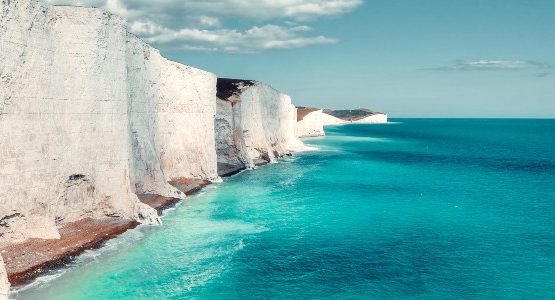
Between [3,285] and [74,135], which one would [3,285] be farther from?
[74,135]

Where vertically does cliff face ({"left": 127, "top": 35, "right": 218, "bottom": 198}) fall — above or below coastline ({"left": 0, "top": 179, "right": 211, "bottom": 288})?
above

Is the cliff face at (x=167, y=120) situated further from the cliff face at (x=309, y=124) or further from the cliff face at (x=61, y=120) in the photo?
the cliff face at (x=309, y=124)

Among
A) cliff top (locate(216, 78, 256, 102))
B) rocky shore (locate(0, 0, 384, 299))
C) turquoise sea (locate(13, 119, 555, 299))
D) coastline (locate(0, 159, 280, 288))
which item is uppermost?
cliff top (locate(216, 78, 256, 102))

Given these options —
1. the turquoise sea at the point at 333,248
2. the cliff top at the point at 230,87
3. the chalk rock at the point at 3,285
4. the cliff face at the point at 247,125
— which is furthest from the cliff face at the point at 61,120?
the cliff top at the point at 230,87

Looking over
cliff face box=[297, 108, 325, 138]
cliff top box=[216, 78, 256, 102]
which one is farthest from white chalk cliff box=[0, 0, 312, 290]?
cliff face box=[297, 108, 325, 138]

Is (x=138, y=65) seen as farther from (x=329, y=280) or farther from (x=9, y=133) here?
(x=329, y=280)

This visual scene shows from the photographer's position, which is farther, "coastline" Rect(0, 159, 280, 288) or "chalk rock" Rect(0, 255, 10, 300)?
"coastline" Rect(0, 159, 280, 288)

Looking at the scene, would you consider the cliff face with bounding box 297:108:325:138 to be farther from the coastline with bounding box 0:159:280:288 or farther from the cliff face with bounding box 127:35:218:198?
the coastline with bounding box 0:159:280:288
